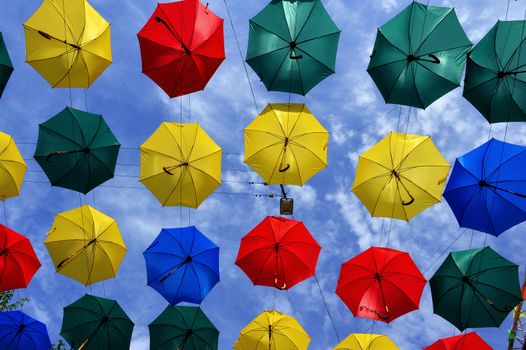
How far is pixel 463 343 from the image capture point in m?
16.0

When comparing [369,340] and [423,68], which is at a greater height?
[423,68]

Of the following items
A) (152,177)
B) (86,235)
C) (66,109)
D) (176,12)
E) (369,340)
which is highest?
(176,12)

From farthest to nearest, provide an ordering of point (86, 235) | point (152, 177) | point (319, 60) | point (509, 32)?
point (86, 235) < point (152, 177) < point (319, 60) < point (509, 32)

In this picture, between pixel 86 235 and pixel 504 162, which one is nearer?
pixel 504 162

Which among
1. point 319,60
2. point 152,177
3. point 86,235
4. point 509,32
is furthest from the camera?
point 86,235

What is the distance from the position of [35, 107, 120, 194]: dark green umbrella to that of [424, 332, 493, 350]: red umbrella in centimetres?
1178

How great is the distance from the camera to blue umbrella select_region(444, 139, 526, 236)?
48.3 feet

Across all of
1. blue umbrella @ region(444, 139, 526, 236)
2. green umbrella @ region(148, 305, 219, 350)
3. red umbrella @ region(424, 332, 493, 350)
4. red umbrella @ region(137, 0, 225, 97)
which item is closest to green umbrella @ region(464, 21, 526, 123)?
blue umbrella @ region(444, 139, 526, 236)

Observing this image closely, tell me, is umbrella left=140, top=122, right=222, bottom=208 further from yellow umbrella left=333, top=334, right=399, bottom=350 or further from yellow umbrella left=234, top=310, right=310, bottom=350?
yellow umbrella left=333, top=334, right=399, bottom=350

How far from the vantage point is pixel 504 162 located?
48.4 feet

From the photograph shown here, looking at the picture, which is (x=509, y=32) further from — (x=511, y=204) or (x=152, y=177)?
(x=152, y=177)

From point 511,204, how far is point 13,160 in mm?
15188

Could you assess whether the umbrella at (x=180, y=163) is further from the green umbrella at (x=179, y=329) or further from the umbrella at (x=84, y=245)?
the green umbrella at (x=179, y=329)

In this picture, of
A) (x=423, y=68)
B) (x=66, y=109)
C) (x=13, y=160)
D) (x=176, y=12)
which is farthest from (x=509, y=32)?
(x=13, y=160)
